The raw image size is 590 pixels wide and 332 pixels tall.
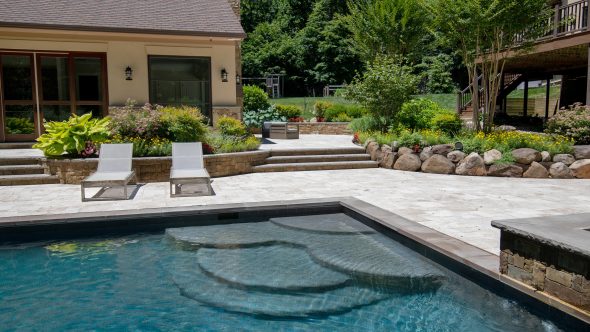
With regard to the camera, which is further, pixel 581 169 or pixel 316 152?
pixel 316 152

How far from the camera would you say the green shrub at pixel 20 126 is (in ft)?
44.7

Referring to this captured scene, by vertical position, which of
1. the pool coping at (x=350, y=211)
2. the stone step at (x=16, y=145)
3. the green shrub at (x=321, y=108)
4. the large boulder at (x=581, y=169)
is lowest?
the pool coping at (x=350, y=211)

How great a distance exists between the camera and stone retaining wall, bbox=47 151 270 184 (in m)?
10.1

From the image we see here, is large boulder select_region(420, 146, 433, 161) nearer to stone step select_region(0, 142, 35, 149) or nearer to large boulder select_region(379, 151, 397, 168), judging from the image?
large boulder select_region(379, 151, 397, 168)

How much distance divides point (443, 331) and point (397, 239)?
6.80ft

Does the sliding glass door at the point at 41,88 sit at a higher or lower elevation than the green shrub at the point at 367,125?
higher

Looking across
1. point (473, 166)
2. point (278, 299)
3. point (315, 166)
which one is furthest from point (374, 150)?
point (278, 299)

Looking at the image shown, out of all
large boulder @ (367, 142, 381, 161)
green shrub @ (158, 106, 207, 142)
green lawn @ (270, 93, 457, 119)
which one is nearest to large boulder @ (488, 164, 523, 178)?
large boulder @ (367, 142, 381, 161)

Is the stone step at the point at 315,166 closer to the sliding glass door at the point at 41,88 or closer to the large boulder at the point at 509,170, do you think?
the large boulder at the point at 509,170

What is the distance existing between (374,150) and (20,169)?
8555mm

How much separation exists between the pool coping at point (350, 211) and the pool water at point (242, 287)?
18cm

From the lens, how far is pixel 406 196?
865cm

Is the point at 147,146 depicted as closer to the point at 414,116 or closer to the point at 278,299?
the point at 278,299

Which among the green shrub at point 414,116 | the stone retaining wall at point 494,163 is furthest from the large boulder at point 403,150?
the green shrub at point 414,116
